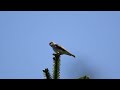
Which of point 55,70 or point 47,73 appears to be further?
point 55,70

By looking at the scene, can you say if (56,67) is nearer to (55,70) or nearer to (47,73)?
(55,70)

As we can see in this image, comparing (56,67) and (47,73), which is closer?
(47,73)

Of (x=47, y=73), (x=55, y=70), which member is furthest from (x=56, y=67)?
(x=47, y=73)

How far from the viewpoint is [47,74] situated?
2973mm

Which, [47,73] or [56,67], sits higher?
[56,67]
